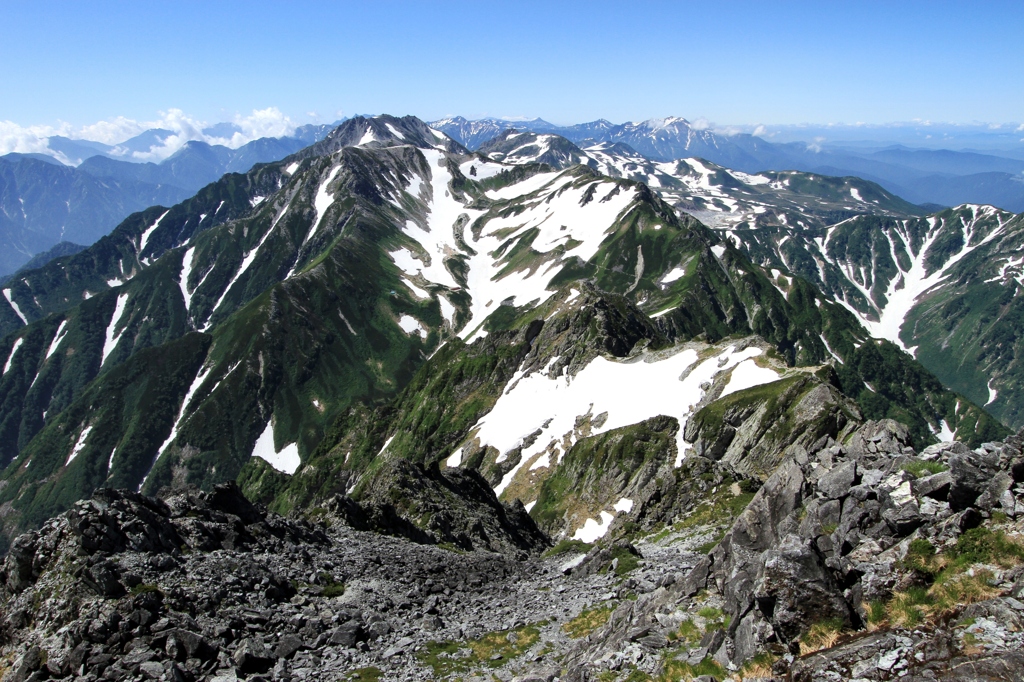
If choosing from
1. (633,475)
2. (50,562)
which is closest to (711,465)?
(633,475)

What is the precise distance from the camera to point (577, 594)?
3359 cm

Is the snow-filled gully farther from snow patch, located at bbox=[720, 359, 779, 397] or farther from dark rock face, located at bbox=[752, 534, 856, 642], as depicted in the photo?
dark rock face, located at bbox=[752, 534, 856, 642]

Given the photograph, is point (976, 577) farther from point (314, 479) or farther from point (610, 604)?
point (314, 479)

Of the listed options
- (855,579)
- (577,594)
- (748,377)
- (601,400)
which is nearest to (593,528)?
(601,400)

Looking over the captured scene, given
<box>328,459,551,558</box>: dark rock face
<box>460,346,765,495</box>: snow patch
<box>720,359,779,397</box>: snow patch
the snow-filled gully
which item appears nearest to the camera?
<box>328,459,551,558</box>: dark rock face

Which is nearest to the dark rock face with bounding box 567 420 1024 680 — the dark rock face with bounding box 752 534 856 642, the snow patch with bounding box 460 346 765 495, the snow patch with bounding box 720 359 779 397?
the dark rock face with bounding box 752 534 856 642

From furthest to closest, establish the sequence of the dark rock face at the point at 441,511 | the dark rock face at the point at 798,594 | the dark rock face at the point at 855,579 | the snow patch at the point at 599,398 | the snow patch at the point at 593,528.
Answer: the snow patch at the point at 599,398 → the snow patch at the point at 593,528 → the dark rock face at the point at 441,511 → the dark rock face at the point at 798,594 → the dark rock face at the point at 855,579

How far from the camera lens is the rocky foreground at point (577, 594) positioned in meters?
15.4

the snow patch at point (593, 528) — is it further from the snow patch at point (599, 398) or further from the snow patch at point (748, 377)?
the snow patch at point (748, 377)

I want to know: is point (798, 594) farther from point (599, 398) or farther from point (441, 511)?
point (599, 398)

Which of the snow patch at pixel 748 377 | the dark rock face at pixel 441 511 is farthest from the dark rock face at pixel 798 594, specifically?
the snow patch at pixel 748 377

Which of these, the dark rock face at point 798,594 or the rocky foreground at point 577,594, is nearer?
the rocky foreground at point 577,594

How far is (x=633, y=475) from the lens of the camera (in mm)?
72125

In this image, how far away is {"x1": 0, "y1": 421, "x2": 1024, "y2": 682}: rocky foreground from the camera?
15.4 metres
